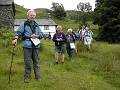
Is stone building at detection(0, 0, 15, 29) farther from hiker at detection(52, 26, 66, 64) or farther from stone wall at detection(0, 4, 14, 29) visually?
hiker at detection(52, 26, 66, 64)

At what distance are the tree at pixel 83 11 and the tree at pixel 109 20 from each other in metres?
39.3

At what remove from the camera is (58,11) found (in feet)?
391

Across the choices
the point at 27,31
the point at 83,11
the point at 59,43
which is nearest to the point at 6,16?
the point at 59,43

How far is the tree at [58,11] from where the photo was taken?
117062 millimetres

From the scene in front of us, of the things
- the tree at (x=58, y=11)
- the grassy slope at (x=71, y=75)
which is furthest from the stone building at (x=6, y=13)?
the tree at (x=58, y=11)

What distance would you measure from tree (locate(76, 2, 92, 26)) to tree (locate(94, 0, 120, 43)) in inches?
1546

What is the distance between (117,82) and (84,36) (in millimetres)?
12054

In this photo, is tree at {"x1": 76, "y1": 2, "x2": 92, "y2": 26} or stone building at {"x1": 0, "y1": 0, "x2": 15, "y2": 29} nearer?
stone building at {"x1": 0, "y1": 0, "x2": 15, "y2": 29}

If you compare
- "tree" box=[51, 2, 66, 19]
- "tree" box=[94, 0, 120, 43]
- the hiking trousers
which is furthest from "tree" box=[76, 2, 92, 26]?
the hiking trousers

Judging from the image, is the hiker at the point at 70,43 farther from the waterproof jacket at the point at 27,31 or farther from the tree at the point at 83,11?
the tree at the point at 83,11

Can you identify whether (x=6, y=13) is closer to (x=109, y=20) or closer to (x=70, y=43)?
(x=109, y=20)

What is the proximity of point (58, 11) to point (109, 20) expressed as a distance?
69.4 metres

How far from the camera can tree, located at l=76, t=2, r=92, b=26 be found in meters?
93.3

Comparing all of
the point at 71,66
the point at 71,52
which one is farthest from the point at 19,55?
the point at 71,66
